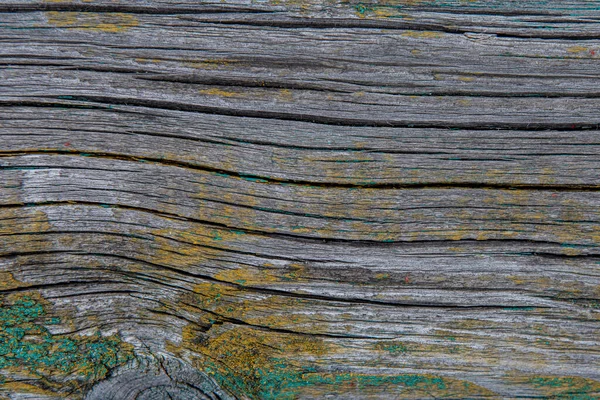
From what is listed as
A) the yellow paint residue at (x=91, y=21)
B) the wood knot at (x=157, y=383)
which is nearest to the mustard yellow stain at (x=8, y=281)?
the wood knot at (x=157, y=383)

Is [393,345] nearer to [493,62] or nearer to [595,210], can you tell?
[595,210]

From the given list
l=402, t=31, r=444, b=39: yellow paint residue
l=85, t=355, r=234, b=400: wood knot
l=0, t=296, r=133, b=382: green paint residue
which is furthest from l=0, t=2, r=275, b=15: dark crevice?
l=85, t=355, r=234, b=400: wood knot

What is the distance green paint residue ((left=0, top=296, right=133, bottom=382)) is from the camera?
7.18ft

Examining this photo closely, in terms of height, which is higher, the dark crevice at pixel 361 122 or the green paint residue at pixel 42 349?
the dark crevice at pixel 361 122

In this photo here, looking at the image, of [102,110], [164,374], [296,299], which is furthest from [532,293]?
[102,110]

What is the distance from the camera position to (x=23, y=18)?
2262 mm

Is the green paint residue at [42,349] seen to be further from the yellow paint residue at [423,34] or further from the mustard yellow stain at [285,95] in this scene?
the yellow paint residue at [423,34]

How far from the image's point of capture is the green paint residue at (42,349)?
219cm

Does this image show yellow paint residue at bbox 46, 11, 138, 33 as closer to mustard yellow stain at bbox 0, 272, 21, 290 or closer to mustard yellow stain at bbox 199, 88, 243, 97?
mustard yellow stain at bbox 199, 88, 243, 97

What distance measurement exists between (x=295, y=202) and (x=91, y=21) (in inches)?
53.2

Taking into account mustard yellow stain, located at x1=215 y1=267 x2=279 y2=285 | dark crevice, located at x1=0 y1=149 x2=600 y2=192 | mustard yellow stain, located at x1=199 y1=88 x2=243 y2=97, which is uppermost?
mustard yellow stain, located at x1=199 y1=88 x2=243 y2=97

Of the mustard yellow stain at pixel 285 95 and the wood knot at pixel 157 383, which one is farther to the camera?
the mustard yellow stain at pixel 285 95

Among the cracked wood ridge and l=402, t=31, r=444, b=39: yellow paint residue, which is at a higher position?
l=402, t=31, r=444, b=39: yellow paint residue

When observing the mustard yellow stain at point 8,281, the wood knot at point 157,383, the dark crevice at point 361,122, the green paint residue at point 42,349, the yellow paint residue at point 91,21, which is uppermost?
the yellow paint residue at point 91,21
